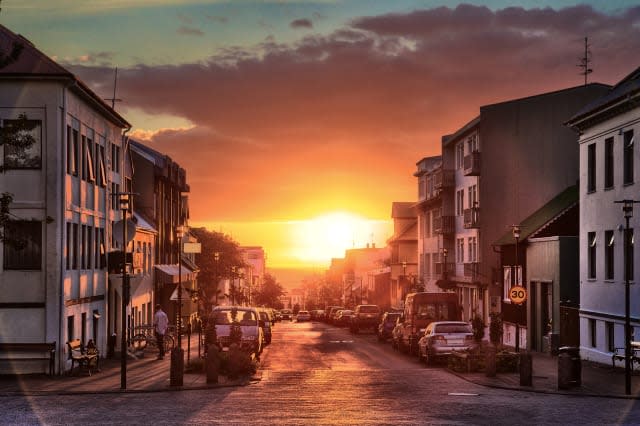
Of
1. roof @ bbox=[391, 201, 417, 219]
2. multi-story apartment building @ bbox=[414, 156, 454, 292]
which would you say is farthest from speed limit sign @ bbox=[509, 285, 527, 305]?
roof @ bbox=[391, 201, 417, 219]

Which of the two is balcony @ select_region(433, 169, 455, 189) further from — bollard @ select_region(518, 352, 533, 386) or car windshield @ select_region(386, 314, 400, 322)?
bollard @ select_region(518, 352, 533, 386)

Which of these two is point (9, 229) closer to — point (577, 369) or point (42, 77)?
point (42, 77)

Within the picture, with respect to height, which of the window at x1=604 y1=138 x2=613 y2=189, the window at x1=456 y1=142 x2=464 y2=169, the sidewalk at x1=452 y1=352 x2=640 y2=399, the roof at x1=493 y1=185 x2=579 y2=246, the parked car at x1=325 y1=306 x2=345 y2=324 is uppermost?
the window at x1=456 y1=142 x2=464 y2=169

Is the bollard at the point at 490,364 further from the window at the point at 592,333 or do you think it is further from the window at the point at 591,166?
the window at the point at 591,166

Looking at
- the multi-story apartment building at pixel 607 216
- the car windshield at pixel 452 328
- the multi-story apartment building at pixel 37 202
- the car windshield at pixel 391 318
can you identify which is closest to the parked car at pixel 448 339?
the car windshield at pixel 452 328

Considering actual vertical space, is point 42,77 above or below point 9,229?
above

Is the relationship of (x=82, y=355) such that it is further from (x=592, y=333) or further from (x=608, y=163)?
(x=608, y=163)

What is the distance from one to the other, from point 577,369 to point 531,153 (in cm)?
3186

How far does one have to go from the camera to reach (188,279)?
76.4 m

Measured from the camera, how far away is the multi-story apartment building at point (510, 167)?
57031 mm

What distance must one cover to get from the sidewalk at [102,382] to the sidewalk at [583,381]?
290 inches

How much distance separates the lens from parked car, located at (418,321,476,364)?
3675 centimetres

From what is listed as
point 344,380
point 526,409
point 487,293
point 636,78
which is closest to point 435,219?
point 487,293

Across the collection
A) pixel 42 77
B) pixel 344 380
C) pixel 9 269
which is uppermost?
pixel 42 77
